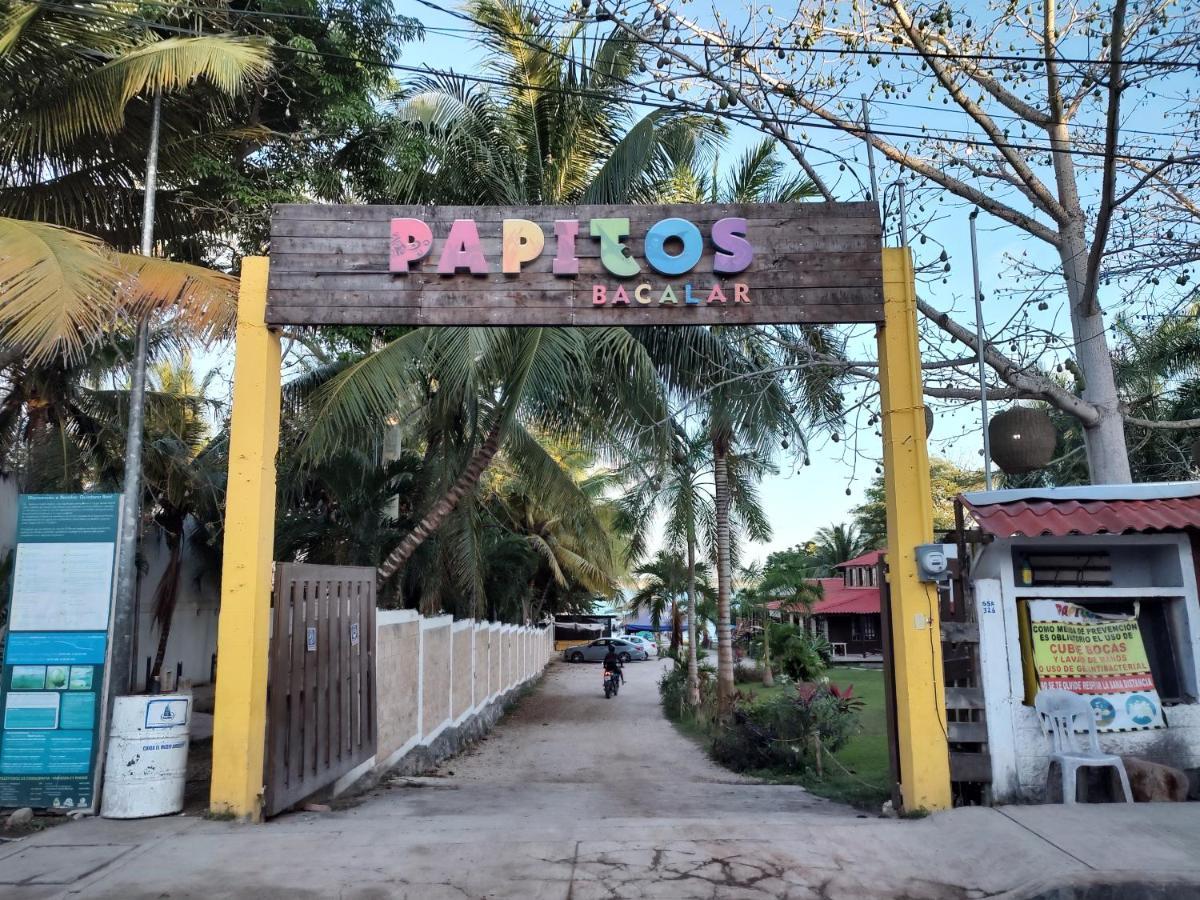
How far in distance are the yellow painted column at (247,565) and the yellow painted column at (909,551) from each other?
515 centimetres

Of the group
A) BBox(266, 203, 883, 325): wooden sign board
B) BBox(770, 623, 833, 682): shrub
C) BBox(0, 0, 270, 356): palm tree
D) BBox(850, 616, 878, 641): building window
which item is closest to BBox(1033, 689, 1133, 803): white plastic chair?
BBox(266, 203, 883, 325): wooden sign board

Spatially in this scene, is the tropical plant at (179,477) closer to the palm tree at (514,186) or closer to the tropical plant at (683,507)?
the palm tree at (514,186)

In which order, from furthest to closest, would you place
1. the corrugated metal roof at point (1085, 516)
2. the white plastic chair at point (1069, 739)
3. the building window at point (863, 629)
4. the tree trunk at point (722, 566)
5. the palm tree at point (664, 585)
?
the building window at point (863, 629) < the palm tree at point (664, 585) < the tree trunk at point (722, 566) < the corrugated metal roof at point (1085, 516) < the white plastic chair at point (1069, 739)

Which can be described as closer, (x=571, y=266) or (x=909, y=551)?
(x=909, y=551)

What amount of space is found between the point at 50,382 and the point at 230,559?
25.8 ft

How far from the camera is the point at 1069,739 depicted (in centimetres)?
713

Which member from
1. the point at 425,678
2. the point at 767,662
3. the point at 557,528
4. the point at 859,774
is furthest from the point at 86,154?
the point at 557,528

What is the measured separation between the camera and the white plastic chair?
22.8 feet

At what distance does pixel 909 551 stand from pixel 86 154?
9.51 metres

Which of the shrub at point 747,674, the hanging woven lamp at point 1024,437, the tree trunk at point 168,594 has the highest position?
the hanging woven lamp at point 1024,437

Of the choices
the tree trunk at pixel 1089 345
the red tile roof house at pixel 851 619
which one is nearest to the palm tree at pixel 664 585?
the red tile roof house at pixel 851 619

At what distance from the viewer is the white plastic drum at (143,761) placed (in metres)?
6.96

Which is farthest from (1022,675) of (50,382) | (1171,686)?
(50,382)

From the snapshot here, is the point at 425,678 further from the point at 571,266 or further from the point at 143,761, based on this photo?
the point at 571,266
